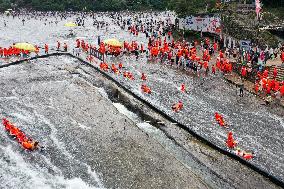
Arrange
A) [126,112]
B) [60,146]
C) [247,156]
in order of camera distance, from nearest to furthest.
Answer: [247,156] < [60,146] < [126,112]

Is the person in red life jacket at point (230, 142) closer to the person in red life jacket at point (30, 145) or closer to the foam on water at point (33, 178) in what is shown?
the foam on water at point (33, 178)

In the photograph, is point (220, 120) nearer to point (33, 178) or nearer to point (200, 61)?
point (33, 178)

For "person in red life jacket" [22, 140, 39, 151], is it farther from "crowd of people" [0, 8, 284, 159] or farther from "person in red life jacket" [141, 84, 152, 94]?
"person in red life jacket" [141, 84, 152, 94]

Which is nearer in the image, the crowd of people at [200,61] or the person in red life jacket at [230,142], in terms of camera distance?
the person in red life jacket at [230,142]

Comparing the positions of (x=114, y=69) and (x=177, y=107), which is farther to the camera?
(x=114, y=69)

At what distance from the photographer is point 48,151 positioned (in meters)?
19.9

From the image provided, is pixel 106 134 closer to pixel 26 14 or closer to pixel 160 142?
pixel 160 142

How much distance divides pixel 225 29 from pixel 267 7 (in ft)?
24.1

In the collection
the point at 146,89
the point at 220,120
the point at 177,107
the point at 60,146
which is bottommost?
the point at 60,146

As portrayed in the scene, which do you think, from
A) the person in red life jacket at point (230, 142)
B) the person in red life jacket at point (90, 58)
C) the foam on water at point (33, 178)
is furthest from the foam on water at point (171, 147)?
the person in red life jacket at point (90, 58)

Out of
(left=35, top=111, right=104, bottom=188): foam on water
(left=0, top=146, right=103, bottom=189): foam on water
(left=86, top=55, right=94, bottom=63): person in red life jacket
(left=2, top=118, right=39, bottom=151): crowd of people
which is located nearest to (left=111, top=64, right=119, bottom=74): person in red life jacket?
(left=86, top=55, right=94, bottom=63): person in red life jacket

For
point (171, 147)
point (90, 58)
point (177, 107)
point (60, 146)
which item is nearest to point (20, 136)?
point (60, 146)

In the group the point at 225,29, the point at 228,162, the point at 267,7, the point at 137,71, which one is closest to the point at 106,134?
the point at 228,162

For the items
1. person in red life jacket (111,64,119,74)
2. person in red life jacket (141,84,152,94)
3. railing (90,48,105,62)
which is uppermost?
railing (90,48,105,62)
